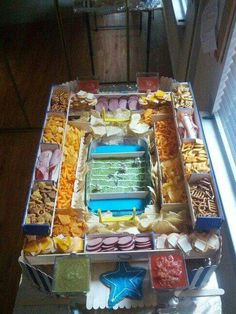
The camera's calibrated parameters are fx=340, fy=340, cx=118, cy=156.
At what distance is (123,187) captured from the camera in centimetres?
169

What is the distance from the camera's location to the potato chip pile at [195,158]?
152cm

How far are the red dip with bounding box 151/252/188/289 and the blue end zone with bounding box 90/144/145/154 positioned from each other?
2.28ft

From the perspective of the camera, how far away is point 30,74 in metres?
3.79

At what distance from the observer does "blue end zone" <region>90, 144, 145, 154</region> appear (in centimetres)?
187

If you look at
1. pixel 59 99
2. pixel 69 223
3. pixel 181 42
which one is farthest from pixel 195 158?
pixel 181 42

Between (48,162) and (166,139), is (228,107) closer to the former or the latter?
(166,139)

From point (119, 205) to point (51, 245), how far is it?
39cm

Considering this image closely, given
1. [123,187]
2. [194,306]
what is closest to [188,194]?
[123,187]

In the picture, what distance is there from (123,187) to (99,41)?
2971mm

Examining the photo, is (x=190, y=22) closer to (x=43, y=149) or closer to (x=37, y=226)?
(x=43, y=149)

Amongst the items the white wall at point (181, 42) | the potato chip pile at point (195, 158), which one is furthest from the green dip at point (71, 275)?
the white wall at point (181, 42)

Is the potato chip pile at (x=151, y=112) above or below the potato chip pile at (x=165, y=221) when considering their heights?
above

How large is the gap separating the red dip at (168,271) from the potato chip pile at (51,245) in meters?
0.31

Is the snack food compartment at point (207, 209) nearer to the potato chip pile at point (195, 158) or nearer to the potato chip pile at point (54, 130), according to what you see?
the potato chip pile at point (195, 158)
